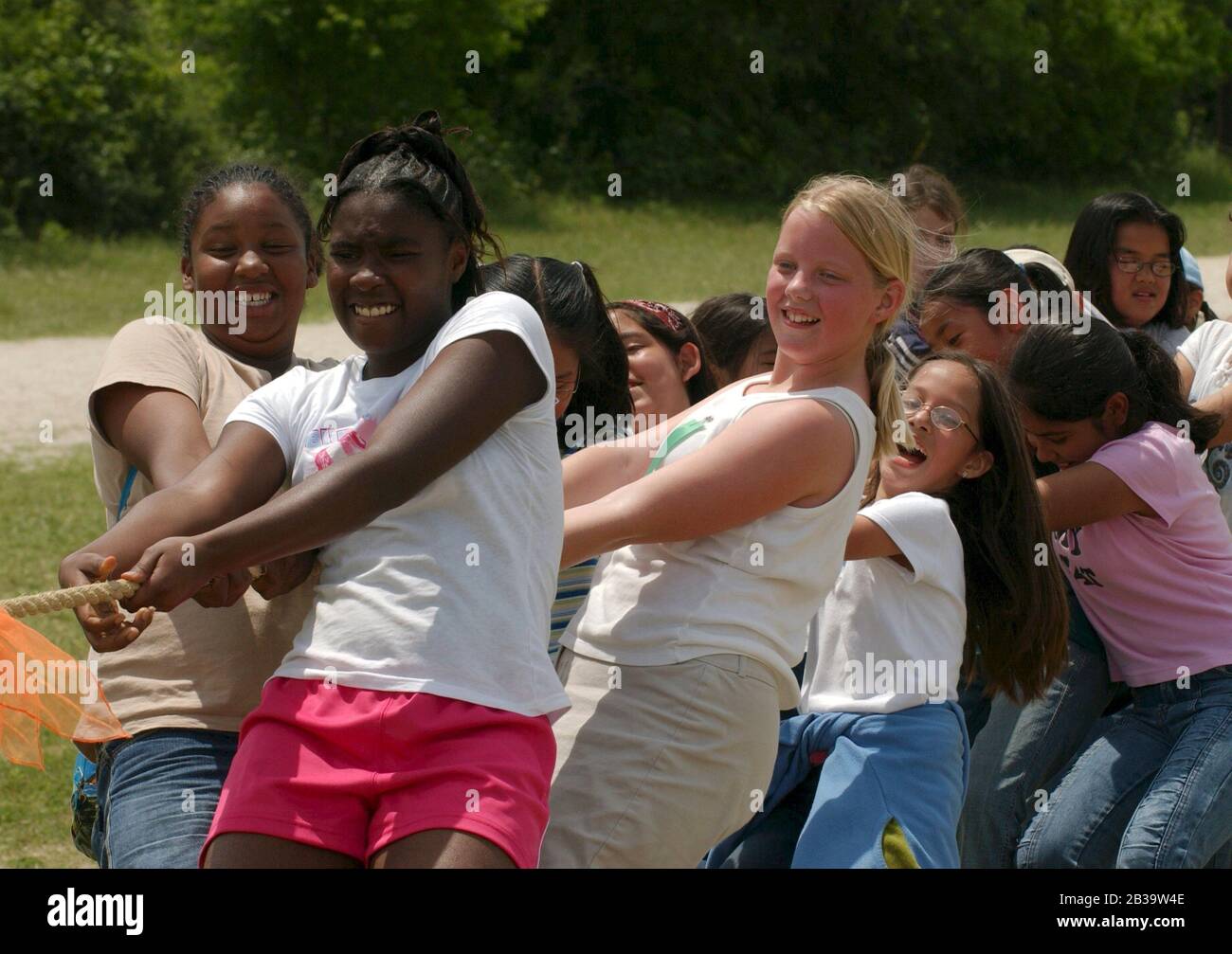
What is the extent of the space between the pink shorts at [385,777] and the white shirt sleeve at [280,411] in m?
0.48

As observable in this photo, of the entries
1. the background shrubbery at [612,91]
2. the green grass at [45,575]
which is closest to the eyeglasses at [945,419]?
the green grass at [45,575]

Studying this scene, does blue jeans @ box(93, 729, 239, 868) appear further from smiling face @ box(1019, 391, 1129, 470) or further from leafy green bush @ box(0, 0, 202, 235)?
leafy green bush @ box(0, 0, 202, 235)

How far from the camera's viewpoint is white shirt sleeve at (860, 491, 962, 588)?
3168 mm

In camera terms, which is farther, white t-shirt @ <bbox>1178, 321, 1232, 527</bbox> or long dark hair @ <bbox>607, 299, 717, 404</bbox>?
white t-shirt @ <bbox>1178, 321, 1232, 527</bbox>

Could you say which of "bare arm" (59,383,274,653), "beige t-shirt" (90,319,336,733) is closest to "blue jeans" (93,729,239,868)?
"beige t-shirt" (90,319,336,733)

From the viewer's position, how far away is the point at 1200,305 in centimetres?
545

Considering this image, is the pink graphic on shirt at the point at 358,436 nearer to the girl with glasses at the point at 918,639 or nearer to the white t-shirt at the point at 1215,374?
the girl with glasses at the point at 918,639

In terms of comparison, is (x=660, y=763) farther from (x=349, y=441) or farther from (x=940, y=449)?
(x=940, y=449)

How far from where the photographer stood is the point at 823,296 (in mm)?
2912

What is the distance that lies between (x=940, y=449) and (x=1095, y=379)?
558 mm

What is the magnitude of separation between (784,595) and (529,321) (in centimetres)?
69

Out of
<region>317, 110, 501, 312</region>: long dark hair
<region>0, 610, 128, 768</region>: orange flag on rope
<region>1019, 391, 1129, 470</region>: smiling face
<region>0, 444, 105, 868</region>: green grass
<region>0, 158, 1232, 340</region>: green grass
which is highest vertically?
<region>317, 110, 501, 312</region>: long dark hair

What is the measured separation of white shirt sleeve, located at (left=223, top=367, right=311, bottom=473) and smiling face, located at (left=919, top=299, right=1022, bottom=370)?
209 centimetres

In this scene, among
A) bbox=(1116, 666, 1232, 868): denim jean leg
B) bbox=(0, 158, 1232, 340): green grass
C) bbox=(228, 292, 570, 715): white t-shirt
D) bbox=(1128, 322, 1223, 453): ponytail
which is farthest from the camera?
bbox=(0, 158, 1232, 340): green grass
